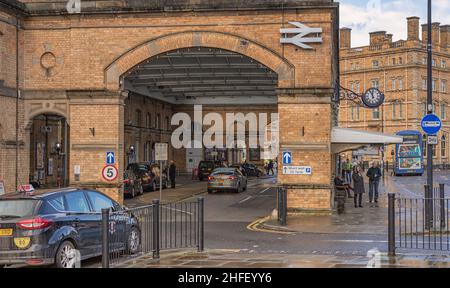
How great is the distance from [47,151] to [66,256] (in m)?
23.4

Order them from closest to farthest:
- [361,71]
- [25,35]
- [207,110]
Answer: [25,35]
[207,110]
[361,71]

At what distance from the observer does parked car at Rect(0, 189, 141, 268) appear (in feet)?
38.5

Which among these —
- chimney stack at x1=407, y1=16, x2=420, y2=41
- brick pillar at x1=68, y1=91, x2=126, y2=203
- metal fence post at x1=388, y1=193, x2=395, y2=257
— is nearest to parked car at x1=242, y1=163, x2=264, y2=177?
brick pillar at x1=68, y1=91, x2=126, y2=203

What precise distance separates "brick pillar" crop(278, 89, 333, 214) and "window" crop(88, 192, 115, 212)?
1025 cm

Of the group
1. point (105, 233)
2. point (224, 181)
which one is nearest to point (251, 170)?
point (224, 181)

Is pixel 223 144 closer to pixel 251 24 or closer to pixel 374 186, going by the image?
pixel 374 186

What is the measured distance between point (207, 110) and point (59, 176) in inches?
925

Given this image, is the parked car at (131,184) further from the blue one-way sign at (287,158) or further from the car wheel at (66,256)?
the car wheel at (66,256)

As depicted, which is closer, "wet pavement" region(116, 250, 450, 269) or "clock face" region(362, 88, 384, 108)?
"wet pavement" region(116, 250, 450, 269)

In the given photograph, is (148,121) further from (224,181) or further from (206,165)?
(224,181)

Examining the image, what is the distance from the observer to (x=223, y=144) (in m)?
58.9

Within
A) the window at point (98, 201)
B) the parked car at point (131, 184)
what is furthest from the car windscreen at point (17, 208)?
the parked car at point (131, 184)

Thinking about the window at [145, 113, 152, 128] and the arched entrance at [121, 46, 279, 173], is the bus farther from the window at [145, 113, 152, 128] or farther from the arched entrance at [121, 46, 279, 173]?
the window at [145, 113, 152, 128]
